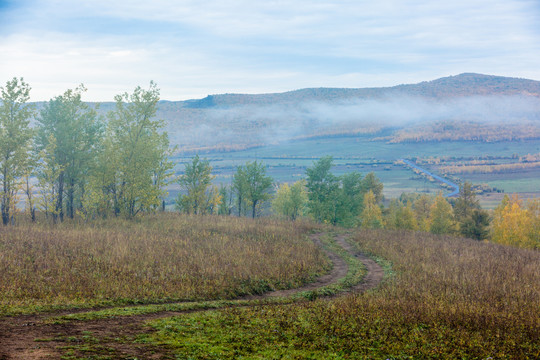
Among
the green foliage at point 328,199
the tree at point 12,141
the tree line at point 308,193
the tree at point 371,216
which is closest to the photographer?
the tree at point 12,141

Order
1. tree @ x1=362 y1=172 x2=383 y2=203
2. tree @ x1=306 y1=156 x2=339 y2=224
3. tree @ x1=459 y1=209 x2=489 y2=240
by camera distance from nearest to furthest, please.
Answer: tree @ x1=459 y1=209 x2=489 y2=240, tree @ x1=306 y1=156 x2=339 y2=224, tree @ x1=362 y1=172 x2=383 y2=203

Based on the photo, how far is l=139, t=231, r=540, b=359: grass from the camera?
407 inches

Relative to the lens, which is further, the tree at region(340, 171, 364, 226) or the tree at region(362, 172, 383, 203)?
the tree at region(362, 172, 383, 203)

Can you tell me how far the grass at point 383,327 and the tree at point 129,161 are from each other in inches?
1066

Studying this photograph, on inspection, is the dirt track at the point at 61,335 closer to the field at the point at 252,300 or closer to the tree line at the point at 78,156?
the field at the point at 252,300

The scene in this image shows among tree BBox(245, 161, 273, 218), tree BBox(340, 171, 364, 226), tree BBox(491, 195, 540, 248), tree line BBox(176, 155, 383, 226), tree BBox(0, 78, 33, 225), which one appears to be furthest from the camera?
tree BBox(245, 161, 273, 218)

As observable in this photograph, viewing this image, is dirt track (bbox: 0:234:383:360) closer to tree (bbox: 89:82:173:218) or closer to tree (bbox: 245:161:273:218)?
tree (bbox: 89:82:173:218)

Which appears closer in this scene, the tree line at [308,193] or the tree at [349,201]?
the tree line at [308,193]

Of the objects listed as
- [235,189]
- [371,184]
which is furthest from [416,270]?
[371,184]

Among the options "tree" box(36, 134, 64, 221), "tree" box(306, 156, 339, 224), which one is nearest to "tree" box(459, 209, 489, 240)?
"tree" box(306, 156, 339, 224)

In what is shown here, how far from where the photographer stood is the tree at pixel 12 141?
34219 millimetres

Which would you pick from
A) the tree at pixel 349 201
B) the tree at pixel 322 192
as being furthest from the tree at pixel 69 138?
the tree at pixel 349 201

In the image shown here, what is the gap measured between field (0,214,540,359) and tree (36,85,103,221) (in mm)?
12184

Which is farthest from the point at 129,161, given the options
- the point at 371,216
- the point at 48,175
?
the point at 371,216
